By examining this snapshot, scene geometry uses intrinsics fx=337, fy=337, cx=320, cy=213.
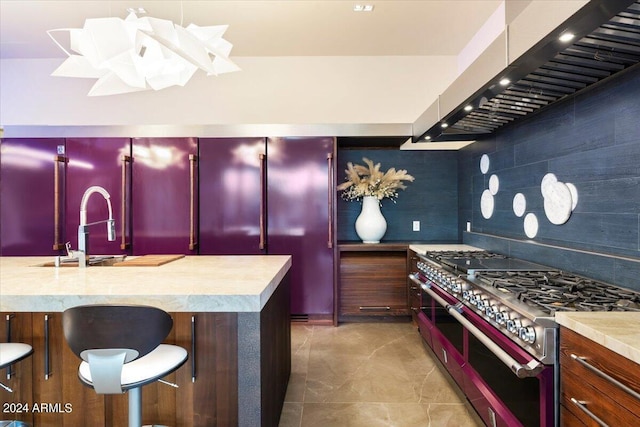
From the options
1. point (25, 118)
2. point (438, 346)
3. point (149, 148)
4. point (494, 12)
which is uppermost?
point (494, 12)

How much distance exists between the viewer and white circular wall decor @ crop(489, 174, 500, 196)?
9.75 ft

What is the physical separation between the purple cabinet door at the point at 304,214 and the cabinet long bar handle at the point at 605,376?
8.09 ft

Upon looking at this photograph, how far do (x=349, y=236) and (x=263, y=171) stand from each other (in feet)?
4.21

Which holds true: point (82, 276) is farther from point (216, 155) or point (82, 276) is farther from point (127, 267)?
point (216, 155)

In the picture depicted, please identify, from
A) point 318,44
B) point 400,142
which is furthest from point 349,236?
point 318,44

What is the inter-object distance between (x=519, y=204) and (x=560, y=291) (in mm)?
1223

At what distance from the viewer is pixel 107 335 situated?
3.84 ft

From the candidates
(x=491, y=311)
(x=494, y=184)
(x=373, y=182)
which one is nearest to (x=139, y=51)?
(x=491, y=311)

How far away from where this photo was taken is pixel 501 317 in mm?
1498

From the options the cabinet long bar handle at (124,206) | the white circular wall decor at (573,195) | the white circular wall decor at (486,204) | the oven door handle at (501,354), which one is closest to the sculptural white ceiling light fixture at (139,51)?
the cabinet long bar handle at (124,206)

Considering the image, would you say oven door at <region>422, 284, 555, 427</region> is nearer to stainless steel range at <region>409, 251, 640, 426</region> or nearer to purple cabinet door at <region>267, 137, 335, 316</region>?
stainless steel range at <region>409, 251, 640, 426</region>

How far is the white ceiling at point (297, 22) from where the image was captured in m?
2.80

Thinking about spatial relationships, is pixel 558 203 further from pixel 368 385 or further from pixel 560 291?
pixel 368 385

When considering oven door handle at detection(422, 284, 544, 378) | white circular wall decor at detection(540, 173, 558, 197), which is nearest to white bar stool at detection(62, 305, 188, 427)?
oven door handle at detection(422, 284, 544, 378)
